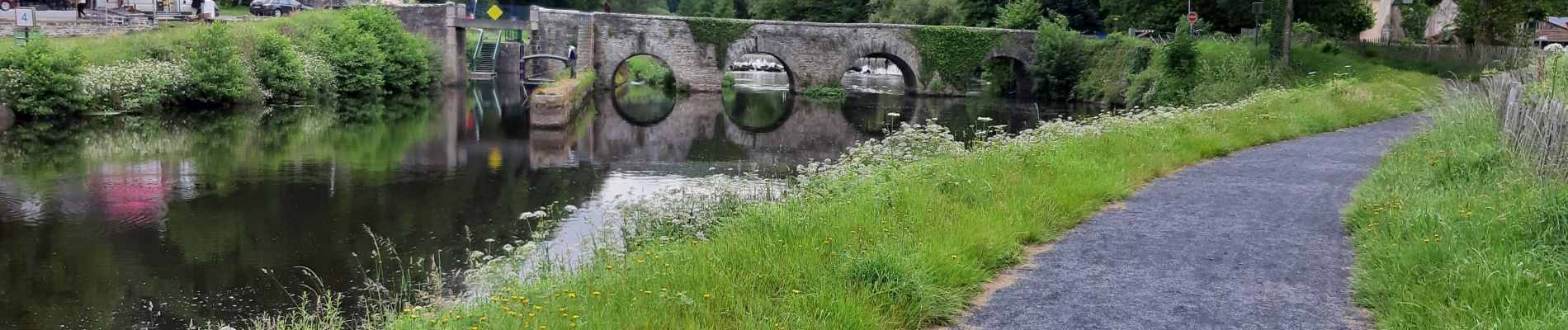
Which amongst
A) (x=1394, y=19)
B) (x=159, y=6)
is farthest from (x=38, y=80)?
(x=1394, y=19)

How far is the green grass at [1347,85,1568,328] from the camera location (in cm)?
488

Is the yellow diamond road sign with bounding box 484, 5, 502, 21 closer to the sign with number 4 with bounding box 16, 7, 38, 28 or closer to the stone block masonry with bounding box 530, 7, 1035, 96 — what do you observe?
the stone block masonry with bounding box 530, 7, 1035, 96

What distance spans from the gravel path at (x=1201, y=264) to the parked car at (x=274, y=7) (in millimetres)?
39358

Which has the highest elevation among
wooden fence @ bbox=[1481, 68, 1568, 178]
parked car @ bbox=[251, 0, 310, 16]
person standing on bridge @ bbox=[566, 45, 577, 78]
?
parked car @ bbox=[251, 0, 310, 16]

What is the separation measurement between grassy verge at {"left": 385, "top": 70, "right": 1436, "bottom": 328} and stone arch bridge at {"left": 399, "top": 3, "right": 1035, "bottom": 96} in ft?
95.3

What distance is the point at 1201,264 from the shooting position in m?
6.33

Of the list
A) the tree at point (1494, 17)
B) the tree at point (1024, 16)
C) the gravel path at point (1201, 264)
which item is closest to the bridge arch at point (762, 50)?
the tree at point (1024, 16)

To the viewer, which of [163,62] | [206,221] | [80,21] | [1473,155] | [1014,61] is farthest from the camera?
[1014,61]

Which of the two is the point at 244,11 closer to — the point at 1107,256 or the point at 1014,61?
the point at 1014,61

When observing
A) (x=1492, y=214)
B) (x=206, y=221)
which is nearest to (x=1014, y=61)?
(x=206, y=221)

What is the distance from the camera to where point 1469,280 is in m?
5.19

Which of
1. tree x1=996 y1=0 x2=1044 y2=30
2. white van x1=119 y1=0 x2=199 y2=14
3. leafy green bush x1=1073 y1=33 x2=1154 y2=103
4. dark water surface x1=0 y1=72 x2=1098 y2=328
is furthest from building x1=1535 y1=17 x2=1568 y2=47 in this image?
white van x1=119 y1=0 x2=199 y2=14

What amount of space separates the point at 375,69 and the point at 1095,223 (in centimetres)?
3067

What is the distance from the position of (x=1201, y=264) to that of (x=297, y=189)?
11102 mm
